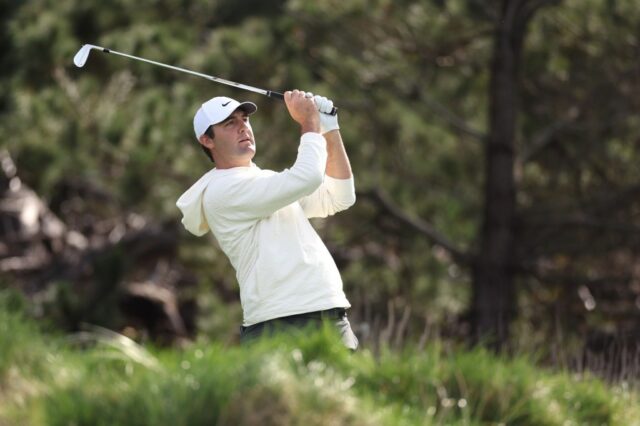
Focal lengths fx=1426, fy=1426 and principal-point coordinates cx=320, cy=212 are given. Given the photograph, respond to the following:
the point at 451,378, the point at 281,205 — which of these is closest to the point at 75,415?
the point at 281,205

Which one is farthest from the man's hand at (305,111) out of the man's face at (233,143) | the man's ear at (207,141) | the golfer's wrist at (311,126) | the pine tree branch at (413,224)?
the pine tree branch at (413,224)

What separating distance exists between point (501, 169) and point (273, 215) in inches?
294

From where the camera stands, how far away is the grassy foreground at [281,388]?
392 centimetres

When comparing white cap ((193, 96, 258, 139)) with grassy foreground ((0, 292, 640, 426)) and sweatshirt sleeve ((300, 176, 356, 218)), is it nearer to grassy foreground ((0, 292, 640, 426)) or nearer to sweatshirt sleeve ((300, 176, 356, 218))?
sweatshirt sleeve ((300, 176, 356, 218))

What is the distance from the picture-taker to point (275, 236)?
488 cm

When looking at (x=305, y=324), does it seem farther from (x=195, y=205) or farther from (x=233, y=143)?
(x=233, y=143)

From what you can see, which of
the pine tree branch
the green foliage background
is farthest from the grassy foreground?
the pine tree branch

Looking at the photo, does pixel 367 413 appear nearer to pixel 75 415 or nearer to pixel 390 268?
pixel 75 415

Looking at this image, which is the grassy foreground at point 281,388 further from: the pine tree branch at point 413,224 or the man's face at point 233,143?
the pine tree branch at point 413,224

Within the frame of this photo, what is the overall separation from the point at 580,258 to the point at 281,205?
8.52m

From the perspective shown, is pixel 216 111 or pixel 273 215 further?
pixel 216 111

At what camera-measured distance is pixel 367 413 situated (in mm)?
4082

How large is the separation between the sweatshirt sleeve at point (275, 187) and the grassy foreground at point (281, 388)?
0.48m

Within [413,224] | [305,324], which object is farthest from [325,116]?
[413,224]
